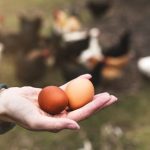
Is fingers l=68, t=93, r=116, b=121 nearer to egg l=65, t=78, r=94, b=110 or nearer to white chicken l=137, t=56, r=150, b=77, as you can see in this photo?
egg l=65, t=78, r=94, b=110

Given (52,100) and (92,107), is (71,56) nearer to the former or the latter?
(52,100)

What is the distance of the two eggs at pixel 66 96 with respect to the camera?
1672mm

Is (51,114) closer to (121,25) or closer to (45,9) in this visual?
(121,25)

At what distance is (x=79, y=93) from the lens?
176 cm

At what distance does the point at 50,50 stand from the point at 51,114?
213 cm

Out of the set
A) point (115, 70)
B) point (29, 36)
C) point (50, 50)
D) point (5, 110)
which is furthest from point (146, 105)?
point (5, 110)

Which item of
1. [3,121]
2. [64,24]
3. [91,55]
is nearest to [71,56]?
[91,55]

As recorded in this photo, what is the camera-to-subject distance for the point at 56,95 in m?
1.70

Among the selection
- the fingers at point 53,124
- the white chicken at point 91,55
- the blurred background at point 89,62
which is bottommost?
the blurred background at point 89,62

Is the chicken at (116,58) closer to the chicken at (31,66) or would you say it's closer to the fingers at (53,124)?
the chicken at (31,66)

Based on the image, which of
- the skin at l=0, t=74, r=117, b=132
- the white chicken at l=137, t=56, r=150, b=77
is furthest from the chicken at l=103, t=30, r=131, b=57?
the skin at l=0, t=74, r=117, b=132

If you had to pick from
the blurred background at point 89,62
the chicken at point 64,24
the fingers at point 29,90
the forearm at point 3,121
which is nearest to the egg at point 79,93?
the fingers at point 29,90

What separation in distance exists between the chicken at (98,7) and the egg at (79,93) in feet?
9.53

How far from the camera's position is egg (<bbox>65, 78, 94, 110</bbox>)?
1737mm
